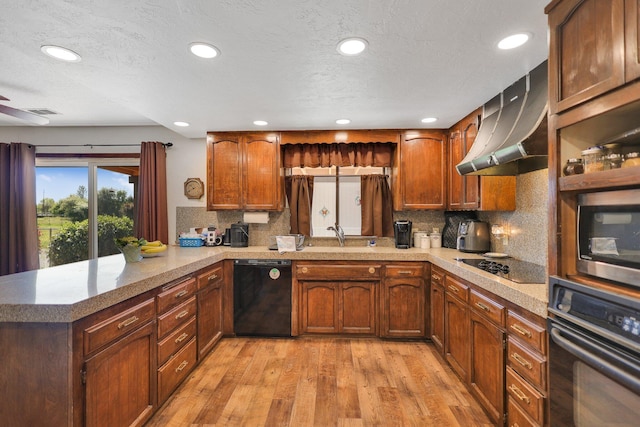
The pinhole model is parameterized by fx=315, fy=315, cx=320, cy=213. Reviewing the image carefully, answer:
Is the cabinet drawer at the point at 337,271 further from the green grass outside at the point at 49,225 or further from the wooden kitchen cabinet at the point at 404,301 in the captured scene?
the green grass outside at the point at 49,225

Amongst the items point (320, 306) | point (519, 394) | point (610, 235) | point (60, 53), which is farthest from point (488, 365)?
point (60, 53)

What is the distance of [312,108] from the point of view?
283 cm

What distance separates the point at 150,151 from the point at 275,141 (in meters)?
1.57

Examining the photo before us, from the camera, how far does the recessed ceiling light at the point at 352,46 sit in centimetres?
173

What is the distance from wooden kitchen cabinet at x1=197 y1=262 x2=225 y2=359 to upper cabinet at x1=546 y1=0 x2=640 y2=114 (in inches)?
107

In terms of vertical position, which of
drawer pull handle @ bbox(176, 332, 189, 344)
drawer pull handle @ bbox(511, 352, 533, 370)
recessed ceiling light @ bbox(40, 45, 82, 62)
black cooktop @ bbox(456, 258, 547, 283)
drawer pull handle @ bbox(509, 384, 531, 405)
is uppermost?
recessed ceiling light @ bbox(40, 45, 82, 62)

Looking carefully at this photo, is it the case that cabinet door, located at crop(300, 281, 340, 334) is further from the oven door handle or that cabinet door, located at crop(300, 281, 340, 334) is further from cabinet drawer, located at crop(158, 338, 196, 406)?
the oven door handle

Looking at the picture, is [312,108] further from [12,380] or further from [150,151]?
[12,380]

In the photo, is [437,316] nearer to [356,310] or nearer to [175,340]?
[356,310]

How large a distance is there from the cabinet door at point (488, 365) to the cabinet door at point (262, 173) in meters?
2.32

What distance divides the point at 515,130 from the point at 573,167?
790mm

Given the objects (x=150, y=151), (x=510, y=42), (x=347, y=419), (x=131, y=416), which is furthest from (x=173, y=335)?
(x=510, y=42)

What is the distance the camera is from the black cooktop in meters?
1.95

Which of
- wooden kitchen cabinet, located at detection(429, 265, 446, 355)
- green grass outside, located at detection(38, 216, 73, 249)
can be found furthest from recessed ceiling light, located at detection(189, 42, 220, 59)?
green grass outside, located at detection(38, 216, 73, 249)
